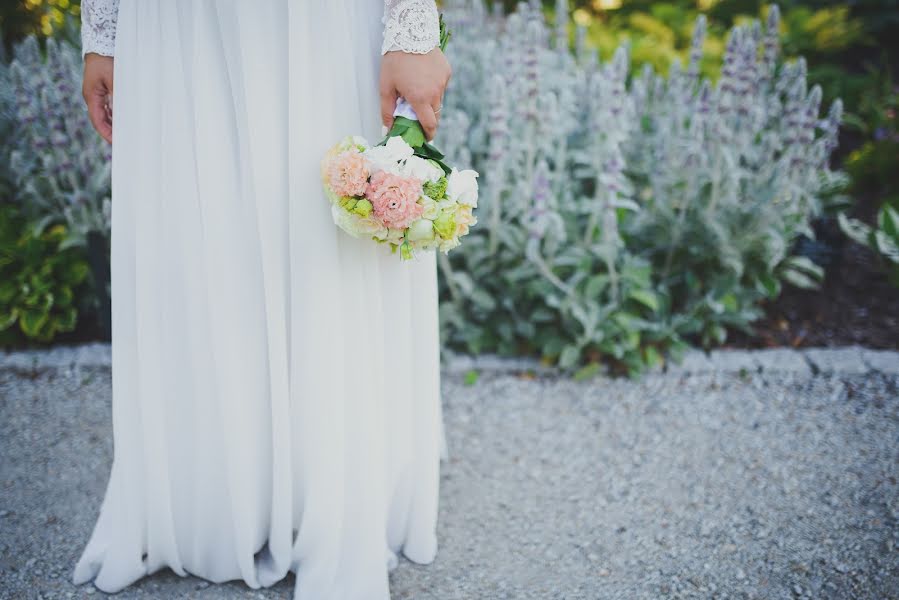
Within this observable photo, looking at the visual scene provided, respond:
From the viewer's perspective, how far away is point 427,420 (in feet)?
6.43

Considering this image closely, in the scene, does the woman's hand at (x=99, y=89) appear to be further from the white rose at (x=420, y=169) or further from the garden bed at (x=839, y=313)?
the garden bed at (x=839, y=313)

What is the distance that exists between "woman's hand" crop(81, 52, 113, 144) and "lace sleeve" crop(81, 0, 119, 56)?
0.02m

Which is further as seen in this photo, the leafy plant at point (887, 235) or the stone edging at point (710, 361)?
the leafy plant at point (887, 235)

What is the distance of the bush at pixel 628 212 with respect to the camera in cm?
293

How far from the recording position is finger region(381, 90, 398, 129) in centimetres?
155

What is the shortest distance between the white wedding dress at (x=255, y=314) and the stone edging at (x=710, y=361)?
119cm

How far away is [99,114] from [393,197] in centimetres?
93

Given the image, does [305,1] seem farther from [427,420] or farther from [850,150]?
[850,150]

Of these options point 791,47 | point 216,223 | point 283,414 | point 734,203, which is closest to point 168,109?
point 216,223

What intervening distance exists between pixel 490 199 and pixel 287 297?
62.3 inches

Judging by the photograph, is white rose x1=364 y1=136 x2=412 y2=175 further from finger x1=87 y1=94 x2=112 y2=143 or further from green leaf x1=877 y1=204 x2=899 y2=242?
green leaf x1=877 y1=204 x2=899 y2=242

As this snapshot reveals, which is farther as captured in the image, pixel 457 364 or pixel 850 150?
pixel 850 150

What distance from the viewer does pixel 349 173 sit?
1.41 meters

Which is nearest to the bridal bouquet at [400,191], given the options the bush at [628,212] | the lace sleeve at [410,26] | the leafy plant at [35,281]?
the lace sleeve at [410,26]
